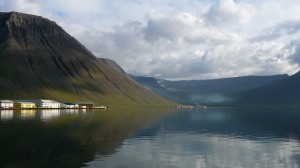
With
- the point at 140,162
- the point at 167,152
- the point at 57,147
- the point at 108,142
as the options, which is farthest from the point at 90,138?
the point at 140,162

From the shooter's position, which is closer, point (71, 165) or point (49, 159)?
point (71, 165)

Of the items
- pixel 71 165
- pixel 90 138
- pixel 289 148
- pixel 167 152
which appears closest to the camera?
pixel 71 165

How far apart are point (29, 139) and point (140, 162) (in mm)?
31201

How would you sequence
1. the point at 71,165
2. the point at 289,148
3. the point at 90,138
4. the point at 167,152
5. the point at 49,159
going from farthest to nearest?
the point at 90,138 → the point at 289,148 → the point at 167,152 → the point at 49,159 → the point at 71,165

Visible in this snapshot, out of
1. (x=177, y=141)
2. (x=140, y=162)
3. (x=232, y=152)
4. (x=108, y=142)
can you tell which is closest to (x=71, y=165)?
(x=140, y=162)

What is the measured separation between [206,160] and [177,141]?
78.5ft

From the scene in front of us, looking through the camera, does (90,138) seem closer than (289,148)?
No

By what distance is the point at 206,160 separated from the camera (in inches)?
2226

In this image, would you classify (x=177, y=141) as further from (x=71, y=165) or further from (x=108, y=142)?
(x=71, y=165)

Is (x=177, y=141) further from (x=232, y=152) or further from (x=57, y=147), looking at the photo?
(x=57, y=147)

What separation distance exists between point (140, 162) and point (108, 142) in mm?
21041

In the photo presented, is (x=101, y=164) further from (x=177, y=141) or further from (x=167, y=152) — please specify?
(x=177, y=141)

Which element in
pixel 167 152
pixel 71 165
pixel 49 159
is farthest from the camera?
pixel 167 152

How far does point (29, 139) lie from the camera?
248 ft
